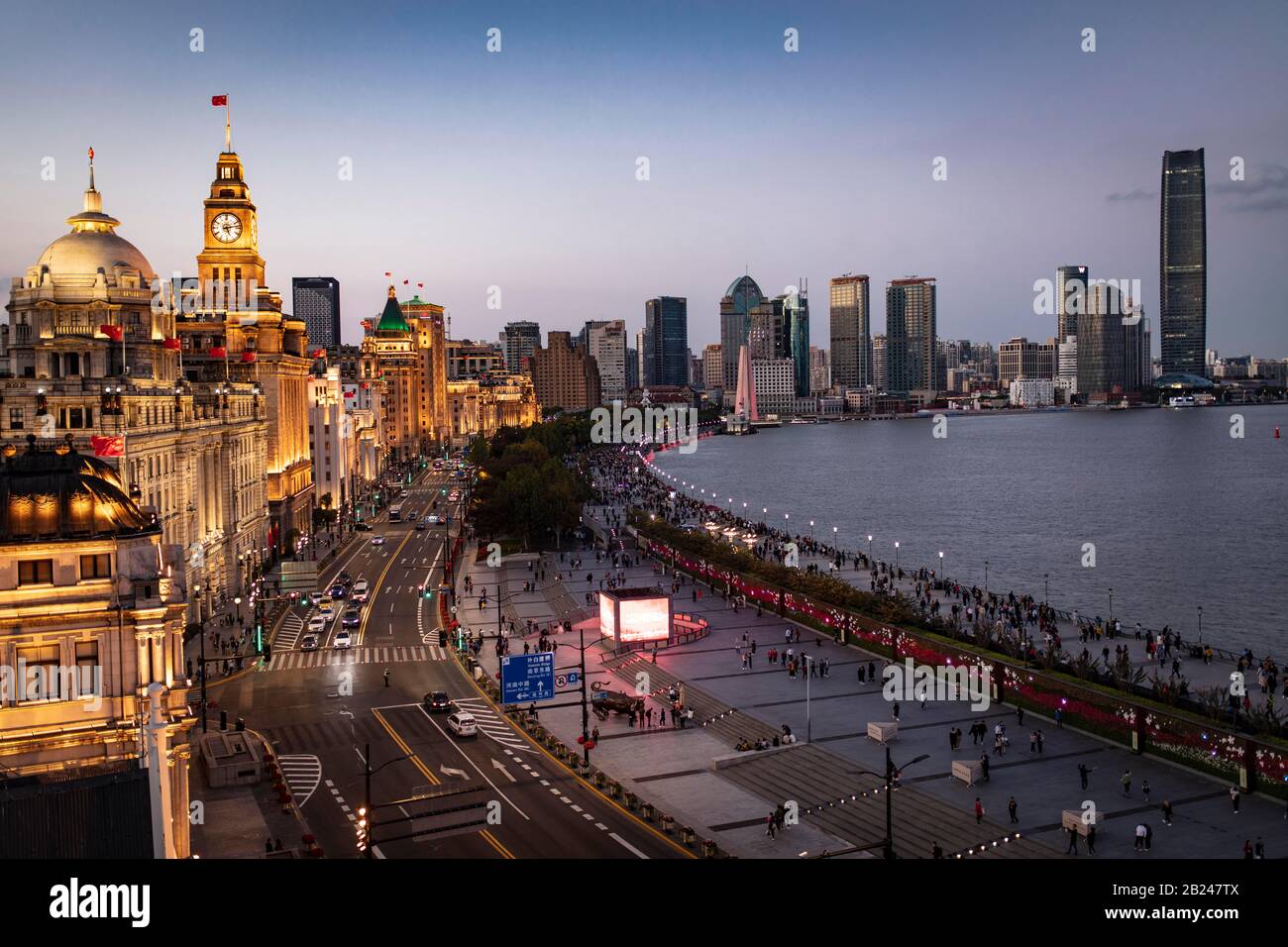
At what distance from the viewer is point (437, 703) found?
3488cm

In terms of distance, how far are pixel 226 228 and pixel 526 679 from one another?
171ft

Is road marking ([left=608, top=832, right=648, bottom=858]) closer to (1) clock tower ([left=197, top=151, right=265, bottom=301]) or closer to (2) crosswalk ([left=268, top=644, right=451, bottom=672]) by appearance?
(2) crosswalk ([left=268, top=644, right=451, bottom=672])

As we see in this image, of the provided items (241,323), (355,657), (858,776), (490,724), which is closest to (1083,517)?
(241,323)

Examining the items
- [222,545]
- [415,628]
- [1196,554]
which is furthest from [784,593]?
[1196,554]

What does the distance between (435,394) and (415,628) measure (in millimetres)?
134388

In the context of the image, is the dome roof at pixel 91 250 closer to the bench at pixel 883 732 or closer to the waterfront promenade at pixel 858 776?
the waterfront promenade at pixel 858 776

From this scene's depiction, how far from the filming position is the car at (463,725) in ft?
104

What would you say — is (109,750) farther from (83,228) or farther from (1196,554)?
(1196,554)

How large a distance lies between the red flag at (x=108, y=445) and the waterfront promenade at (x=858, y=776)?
48.1 ft

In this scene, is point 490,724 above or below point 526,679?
below

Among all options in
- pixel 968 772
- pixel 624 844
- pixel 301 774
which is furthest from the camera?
pixel 301 774

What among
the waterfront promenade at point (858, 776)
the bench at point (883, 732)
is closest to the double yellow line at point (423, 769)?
the waterfront promenade at point (858, 776)

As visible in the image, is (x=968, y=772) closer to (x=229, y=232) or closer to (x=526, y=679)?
(x=526, y=679)

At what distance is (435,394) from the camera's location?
178500mm
